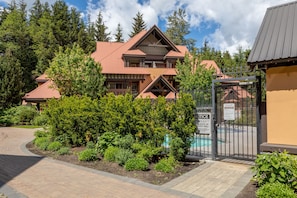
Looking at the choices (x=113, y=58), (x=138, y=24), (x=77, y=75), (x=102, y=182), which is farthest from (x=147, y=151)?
(x=138, y=24)

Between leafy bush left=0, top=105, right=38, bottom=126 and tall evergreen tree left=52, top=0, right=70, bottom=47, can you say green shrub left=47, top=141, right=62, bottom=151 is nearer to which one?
leafy bush left=0, top=105, right=38, bottom=126

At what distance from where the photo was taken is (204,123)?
8719mm

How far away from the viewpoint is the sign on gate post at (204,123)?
28.3 feet

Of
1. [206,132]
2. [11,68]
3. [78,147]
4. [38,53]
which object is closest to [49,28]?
[38,53]

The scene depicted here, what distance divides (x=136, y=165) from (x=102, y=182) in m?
1.26

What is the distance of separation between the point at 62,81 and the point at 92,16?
46.1 m

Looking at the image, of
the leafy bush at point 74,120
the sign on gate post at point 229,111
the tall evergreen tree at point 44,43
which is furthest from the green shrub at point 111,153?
the tall evergreen tree at point 44,43

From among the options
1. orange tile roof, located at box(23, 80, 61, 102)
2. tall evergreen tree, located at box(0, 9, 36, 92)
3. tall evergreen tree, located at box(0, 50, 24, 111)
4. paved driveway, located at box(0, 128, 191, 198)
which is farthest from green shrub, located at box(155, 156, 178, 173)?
tall evergreen tree, located at box(0, 9, 36, 92)

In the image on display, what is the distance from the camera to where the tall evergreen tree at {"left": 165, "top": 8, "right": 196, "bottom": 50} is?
55.0 metres

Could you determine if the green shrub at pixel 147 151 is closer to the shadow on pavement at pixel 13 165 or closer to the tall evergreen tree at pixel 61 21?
the shadow on pavement at pixel 13 165

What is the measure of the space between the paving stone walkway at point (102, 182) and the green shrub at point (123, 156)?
768 millimetres

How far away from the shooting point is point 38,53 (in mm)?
41188

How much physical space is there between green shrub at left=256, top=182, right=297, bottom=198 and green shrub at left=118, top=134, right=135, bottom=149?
14.8 ft

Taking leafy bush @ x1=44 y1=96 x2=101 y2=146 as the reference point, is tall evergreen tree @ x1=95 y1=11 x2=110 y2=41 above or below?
above
